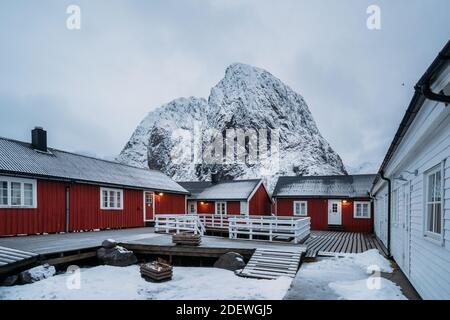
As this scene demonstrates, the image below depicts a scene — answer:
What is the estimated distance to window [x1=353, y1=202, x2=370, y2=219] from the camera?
1927 cm

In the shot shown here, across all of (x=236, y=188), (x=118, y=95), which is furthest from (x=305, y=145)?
(x=118, y=95)

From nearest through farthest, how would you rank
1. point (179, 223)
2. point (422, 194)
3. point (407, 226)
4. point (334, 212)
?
point (422, 194) → point (407, 226) → point (179, 223) → point (334, 212)

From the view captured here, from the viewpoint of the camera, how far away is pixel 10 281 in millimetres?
6738

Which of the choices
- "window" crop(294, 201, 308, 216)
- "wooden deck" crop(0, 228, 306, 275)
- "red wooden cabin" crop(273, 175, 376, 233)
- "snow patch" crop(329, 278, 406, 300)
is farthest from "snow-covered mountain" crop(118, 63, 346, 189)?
"snow patch" crop(329, 278, 406, 300)

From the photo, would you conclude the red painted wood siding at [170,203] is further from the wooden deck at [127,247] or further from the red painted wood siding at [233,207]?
the wooden deck at [127,247]

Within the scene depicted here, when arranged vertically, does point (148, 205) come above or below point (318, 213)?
above

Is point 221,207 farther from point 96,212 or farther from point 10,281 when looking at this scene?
point 10,281

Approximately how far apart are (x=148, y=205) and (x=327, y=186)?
1375 cm

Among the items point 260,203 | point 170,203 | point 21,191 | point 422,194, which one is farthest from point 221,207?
point 422,194

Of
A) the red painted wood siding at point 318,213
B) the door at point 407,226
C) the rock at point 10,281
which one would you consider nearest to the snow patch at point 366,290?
the door at point 407,226

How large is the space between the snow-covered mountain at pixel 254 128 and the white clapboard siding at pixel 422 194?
173ft
